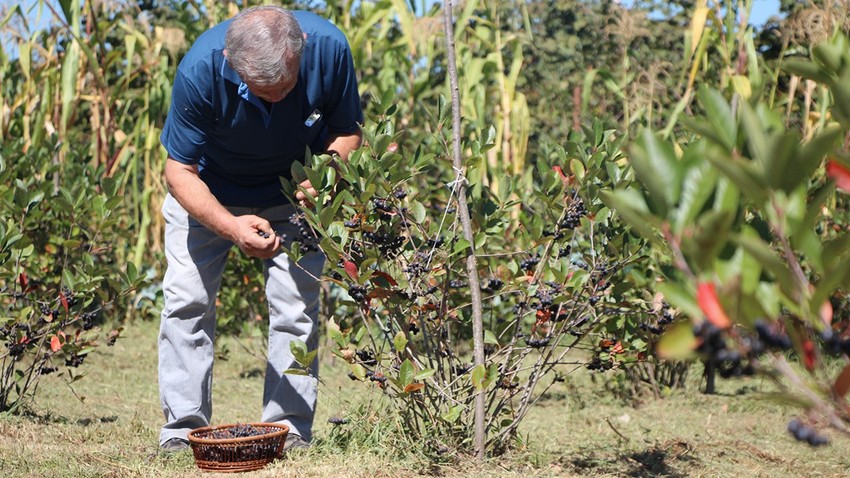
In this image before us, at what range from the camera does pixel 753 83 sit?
4.12 metres

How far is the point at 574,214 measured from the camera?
2750 millimetres

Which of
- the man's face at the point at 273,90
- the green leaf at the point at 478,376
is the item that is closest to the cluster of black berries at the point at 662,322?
the green leaf at the point at 478,376

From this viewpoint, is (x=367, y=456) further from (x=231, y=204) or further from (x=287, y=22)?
(x=287, y=22)

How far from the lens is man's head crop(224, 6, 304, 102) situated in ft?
8.67

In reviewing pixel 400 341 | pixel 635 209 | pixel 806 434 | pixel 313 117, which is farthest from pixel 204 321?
pixel 806 434

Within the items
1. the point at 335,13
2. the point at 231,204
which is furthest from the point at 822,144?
the point at 335,13

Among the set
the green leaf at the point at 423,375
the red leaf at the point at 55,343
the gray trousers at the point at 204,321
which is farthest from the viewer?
the red leaf at the point at 55,343

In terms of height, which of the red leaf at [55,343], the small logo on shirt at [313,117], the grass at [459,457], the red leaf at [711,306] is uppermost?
the red leaf at [711,306]

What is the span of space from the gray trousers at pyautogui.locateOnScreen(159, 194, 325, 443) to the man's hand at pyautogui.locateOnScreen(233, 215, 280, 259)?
7.1 inches

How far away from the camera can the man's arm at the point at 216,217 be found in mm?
2889

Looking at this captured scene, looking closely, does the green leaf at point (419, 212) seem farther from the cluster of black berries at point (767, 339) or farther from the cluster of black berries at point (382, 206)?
the cluster of black berries at point (767, 339)

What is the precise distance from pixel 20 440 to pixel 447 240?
162 cm

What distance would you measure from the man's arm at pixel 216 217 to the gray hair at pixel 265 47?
1.39ft

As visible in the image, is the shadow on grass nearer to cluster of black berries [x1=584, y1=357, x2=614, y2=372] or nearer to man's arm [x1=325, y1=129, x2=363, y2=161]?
cluster of black berries [x1=584, y1=357, x2=614, y2=372]
